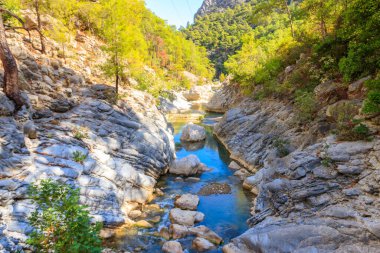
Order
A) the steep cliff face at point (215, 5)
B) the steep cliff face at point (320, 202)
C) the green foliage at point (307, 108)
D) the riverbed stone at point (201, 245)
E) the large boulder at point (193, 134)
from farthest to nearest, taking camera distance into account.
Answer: the steep cliff face at point (215, 5) → the large boulder at point (193, 134) → the green foliage at point (307, 108) → the riverbed stone at point (201, 245) → the steep cliff face at point (320, 202)

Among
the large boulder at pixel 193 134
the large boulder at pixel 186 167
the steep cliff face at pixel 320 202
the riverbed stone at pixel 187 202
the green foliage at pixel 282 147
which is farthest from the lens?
the large boulder at pixel 193 134

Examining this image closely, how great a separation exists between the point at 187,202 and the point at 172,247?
3845 mm

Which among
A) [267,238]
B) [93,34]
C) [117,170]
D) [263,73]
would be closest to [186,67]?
[93,34]

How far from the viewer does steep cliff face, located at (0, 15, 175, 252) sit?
33.3 feet

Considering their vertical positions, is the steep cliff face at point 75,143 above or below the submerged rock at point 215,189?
above

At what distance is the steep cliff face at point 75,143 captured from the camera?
10164 mm

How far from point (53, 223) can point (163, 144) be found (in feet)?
41.2

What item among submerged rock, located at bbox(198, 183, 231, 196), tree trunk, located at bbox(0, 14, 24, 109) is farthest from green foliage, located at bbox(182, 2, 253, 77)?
tree trunk, located at bbox(0, 14, 24, 109)

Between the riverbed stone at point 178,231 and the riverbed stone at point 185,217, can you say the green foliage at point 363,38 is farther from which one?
the riverbed stone at point 178,231

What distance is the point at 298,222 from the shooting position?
943 cm

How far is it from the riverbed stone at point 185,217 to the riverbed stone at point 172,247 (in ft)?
5.91

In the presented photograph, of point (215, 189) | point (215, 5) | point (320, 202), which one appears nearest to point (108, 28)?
point (215, 189)

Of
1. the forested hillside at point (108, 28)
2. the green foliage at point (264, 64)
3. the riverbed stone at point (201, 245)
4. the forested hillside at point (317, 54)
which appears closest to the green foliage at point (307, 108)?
the forested hillside at point (317, 54)

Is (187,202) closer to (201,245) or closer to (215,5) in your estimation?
(201,245)
